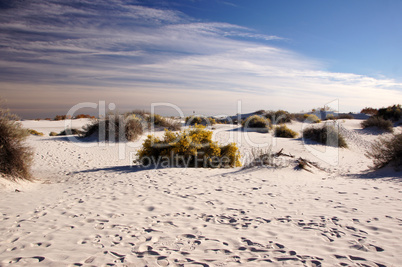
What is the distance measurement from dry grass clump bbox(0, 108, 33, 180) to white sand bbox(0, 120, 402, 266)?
0.50 meters

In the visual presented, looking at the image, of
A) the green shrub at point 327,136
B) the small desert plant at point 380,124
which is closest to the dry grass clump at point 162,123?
the green shrub at point 327,136

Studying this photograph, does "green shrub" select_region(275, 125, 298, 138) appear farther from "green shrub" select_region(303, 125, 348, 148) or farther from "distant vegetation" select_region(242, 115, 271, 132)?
"green shrub" select_region(303, 125, 348, 148)

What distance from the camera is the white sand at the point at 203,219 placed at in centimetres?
326

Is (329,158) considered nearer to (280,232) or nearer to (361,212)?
(361,212)

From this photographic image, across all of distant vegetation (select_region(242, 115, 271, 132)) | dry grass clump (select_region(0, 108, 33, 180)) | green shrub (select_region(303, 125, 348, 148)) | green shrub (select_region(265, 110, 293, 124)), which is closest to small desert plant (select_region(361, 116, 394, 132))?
green shrub (select_region(303, 125, 348, 148))

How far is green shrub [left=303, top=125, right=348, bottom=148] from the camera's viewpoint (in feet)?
52.6

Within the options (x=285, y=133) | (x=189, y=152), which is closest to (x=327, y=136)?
(x=285, y=133)

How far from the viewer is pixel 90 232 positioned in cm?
412

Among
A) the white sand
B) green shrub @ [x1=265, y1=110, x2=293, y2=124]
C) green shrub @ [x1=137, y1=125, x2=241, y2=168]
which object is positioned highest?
green shrub @ [x1=265, y1=110, x2=293, y2=124]

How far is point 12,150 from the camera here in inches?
291

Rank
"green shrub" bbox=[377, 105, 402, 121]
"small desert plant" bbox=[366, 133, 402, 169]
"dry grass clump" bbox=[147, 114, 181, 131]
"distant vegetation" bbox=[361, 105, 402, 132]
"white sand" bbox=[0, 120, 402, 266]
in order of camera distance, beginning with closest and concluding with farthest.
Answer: "white sand" bbox=[0, 120, 402, 266], "small desert plant" bbox=[366, 133, 402, 169], "distant vegetation" bbox=[361, 105, 402, 132], "dry grass clump" bbox=[147, 114, 181, 131], "green shrub" bbox=[377, 105, 402, 121]

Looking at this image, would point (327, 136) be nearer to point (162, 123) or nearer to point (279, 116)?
→ point (279, 116)

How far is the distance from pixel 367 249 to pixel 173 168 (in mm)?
6892

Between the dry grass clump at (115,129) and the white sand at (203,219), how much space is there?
7.98m
